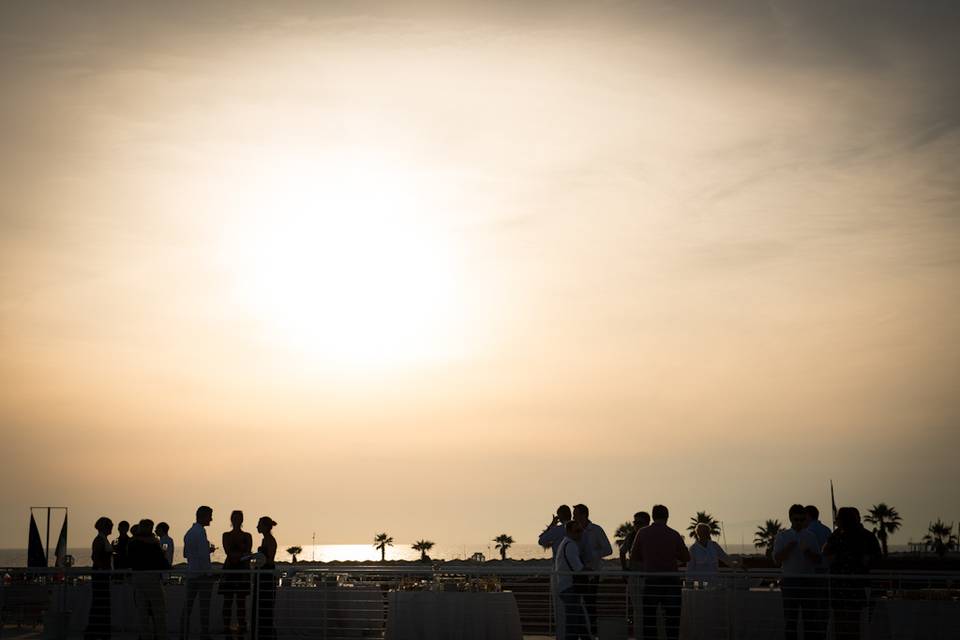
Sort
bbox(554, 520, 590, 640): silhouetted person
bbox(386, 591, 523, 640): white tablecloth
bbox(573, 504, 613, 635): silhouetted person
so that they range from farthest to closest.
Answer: bbox(386, 591, 523, 640): white tablecloth → bbox(573, 504, 613, 635): silhouetted person → bbox(554, 520, 590, 640): silhouetted person

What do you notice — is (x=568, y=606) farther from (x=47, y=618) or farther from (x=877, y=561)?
(x=47, y=618)

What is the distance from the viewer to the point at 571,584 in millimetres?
14211

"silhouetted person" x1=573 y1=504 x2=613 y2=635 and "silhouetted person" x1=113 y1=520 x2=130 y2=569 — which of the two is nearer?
"silhouetted person" x1=573 y1=504 x2=613 y2=635

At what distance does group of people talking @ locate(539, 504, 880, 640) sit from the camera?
13594 millimetres

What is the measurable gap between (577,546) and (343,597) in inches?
187

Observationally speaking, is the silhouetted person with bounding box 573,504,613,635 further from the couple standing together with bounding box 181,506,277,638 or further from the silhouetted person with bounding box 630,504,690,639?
the couple standing together with bounding box 181,506,277,638

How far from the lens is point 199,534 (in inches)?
641

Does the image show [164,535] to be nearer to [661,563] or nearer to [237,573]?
[237,573]

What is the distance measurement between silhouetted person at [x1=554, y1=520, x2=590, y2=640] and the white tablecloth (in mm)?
1712

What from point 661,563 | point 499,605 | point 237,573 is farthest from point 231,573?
point 661,563

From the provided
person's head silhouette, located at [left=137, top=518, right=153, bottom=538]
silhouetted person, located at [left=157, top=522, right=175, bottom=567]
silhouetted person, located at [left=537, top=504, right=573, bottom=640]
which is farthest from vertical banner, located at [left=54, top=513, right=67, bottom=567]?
silhouetted person, located at [left=537, top=504, right=573, bottom=640]

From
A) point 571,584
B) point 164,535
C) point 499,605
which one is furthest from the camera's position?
point 164,535

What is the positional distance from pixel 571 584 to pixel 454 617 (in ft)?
7.56

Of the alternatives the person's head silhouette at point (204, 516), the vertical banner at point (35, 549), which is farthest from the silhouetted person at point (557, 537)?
the vertical banner at point (35, 549)
